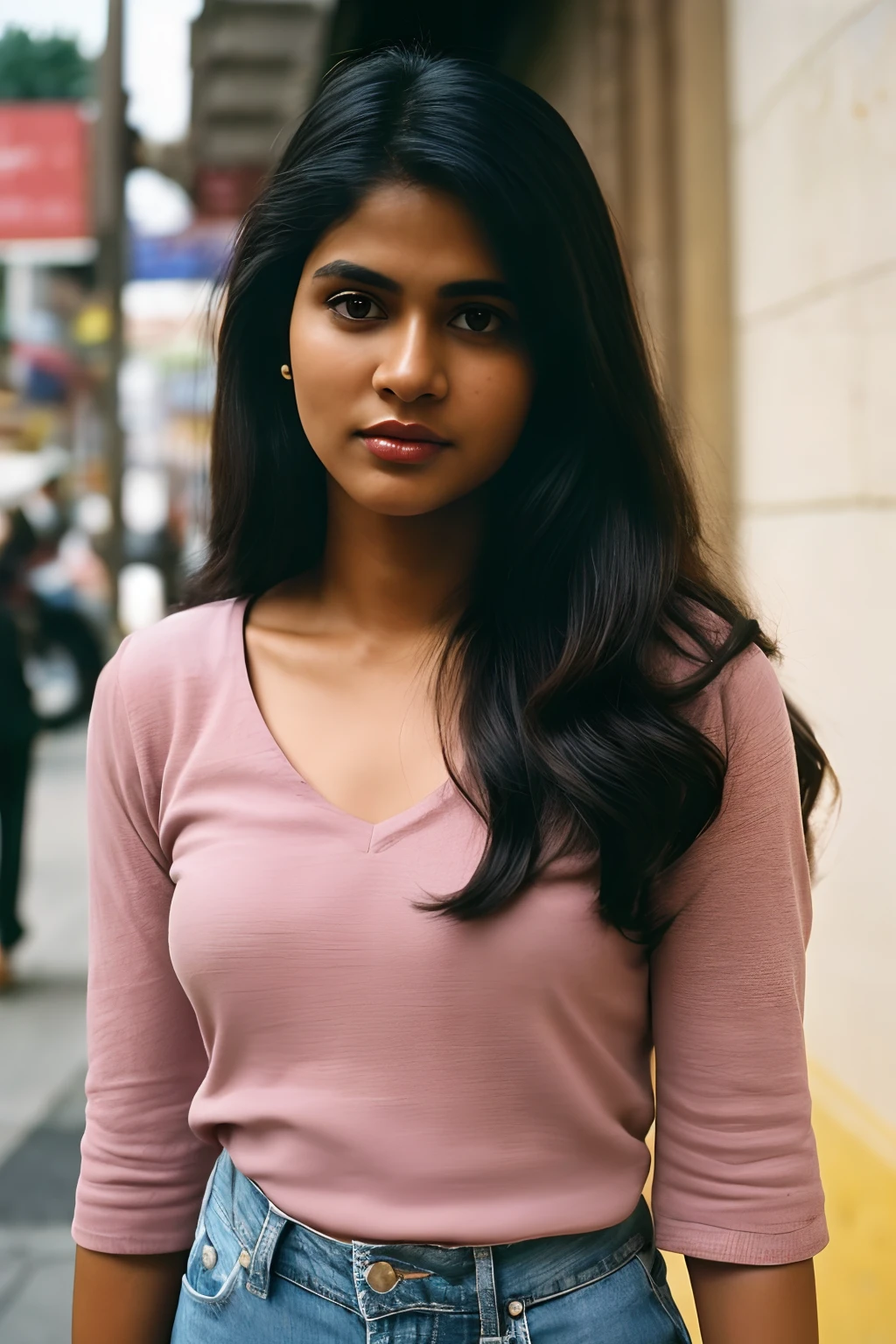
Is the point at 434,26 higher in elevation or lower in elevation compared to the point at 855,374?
higher

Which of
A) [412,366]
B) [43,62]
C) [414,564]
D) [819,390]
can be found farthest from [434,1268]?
[43,62]

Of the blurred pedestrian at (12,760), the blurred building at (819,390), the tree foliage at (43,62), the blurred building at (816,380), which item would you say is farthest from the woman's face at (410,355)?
the tree foliage at (43,62)

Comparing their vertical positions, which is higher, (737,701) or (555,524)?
(555,524)

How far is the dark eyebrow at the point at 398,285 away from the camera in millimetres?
1280

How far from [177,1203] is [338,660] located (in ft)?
1.99

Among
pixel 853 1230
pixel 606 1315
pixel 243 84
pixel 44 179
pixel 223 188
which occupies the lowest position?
pixel 853 1230

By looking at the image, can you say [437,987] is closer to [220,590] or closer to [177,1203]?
[177,1203]

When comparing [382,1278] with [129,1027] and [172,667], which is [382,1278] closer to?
[129,1027]

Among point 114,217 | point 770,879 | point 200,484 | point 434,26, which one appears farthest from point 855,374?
point 114,217

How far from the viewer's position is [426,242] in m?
1.29

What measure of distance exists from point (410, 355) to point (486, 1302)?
2.78 feet

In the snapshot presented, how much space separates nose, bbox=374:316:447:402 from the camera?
1261mm

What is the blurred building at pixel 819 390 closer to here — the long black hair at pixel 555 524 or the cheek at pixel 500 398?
the long black hair at pixel 555 524

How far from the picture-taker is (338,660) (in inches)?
57.8
